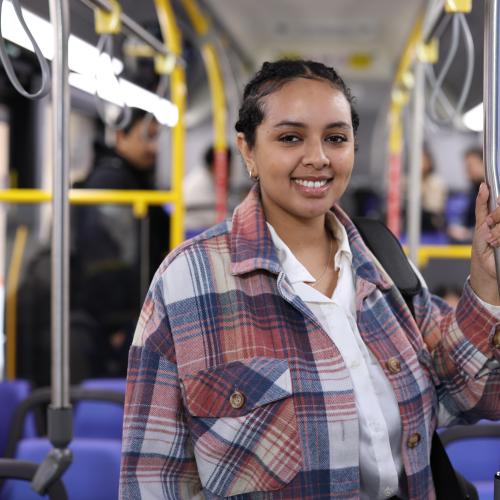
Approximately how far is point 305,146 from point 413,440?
0.65 meters

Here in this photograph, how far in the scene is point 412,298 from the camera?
5.94 feet

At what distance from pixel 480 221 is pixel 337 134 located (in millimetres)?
341

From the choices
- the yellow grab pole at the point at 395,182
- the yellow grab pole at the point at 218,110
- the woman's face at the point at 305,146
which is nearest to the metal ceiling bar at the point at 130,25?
the woman's face at the point at 305,146

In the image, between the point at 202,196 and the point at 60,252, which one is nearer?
the point at 60,252

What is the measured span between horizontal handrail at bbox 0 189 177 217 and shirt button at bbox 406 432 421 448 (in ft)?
9.12

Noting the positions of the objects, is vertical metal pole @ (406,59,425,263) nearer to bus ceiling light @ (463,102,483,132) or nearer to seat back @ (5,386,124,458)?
bus ceiling light @ (463,102,483,132)

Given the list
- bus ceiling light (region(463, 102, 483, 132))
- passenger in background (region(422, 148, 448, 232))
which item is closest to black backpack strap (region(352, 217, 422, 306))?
bus ceiling light (region(463, 102, 483, 132))

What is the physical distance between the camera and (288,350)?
1.56 meters

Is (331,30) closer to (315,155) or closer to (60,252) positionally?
(60,252)

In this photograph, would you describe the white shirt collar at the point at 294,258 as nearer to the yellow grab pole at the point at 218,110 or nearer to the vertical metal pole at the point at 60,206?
the vertical metal pole at the point at 60,206

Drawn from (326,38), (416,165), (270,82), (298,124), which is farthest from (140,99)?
(326,38)

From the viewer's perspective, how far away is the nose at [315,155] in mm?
1578

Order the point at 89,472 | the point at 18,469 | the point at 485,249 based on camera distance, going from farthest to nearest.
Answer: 1. the point at 89,472
2. the point at 18,469
3. the point at 485,249

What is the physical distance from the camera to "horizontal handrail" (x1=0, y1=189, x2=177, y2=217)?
426 cm
